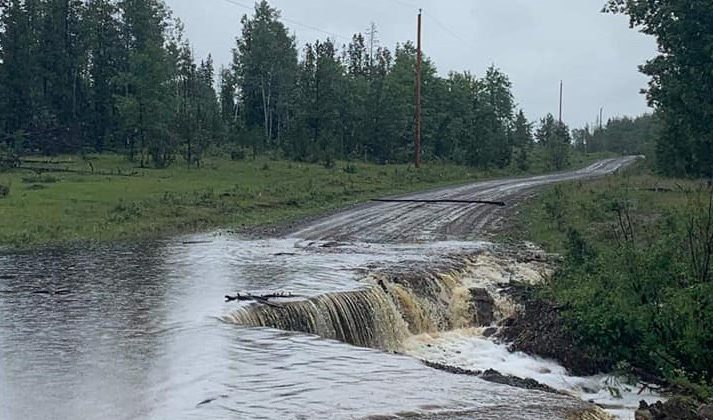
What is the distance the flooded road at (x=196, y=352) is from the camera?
7.98 meters

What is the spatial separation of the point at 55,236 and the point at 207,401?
13531 millimetres

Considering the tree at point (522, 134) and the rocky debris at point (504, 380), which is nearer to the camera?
the rocky debris at point (504, 380)

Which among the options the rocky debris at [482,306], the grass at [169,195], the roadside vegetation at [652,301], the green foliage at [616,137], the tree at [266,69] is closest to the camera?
the roadside vegetation at [652,301]

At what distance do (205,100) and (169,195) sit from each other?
49022 mm

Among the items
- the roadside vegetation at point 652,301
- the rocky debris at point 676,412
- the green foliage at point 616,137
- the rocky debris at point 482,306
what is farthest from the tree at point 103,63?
the green foliage at point 616,137

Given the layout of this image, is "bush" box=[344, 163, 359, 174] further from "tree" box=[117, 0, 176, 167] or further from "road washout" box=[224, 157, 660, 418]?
"road washout" box=[224, 157, 660, 418]

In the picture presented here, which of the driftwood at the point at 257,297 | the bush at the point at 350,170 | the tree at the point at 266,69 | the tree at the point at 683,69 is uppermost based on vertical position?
the tree at the point at 266,69

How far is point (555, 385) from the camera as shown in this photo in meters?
11.6

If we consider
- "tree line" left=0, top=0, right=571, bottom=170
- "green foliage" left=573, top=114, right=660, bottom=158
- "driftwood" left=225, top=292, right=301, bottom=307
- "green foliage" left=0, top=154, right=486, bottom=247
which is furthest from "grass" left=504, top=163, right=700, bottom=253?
"green foliage" left=573, top=114, right=660, bottom=158

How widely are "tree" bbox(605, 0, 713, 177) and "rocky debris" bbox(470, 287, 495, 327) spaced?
1581cm

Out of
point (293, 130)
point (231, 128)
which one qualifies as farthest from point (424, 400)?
point (231, 128)

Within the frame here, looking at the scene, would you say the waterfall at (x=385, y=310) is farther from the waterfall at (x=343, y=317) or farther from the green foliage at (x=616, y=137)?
the green foliage at (x=616, y=137)

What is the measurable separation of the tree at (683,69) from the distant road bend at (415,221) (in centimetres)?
609

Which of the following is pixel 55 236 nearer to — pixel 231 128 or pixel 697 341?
pixel 697 341
